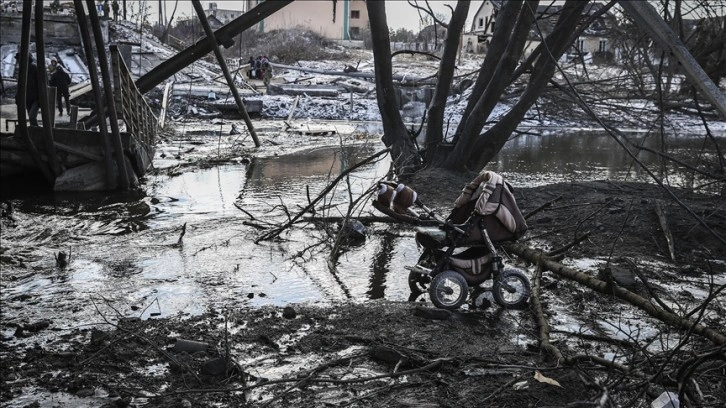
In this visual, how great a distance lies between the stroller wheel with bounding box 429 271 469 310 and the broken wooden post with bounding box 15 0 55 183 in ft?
30.6

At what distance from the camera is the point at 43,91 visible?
13617mm

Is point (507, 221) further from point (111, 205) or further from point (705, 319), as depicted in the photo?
point (111, 205)

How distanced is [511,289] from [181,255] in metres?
4.61

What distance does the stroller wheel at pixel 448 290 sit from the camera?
22.8ft

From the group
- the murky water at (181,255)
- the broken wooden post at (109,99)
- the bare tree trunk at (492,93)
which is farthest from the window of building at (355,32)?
the broken wooden post at (109,99)

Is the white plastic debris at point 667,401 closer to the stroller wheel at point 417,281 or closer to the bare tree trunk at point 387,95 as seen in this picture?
the stroller wheel at point 417,281

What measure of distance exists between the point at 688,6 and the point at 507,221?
442 cm

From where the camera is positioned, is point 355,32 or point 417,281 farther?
point 355,32

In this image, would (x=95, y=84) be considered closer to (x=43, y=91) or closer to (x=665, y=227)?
(x=43, y=91)

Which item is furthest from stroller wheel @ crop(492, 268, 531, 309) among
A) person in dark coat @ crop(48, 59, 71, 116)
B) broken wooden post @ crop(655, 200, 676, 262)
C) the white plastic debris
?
person in dark coat @ crop(48, 59, 71, 116)

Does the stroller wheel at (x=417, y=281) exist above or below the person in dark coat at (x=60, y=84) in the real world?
below

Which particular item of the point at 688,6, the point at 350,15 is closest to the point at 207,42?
the point at 688,6

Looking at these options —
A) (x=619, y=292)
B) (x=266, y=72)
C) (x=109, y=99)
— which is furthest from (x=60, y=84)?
(x=266, y=72)

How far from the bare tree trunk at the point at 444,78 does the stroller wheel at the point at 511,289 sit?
8.47m
